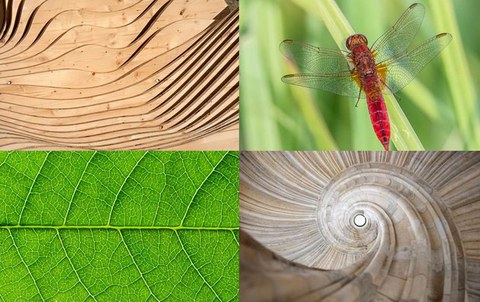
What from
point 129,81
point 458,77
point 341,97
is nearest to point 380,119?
point 341,97

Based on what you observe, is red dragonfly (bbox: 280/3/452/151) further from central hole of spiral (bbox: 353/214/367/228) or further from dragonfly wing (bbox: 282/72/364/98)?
central hole of spiral (bbox: 353/214/367/228)

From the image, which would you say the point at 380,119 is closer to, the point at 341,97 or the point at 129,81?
the point at 341,97

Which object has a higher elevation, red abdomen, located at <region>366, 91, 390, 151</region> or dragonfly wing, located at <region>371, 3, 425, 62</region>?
dragonfly wing, located at <region>371, 3, 425, 62</region>

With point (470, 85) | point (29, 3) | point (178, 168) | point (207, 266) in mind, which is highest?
point (470, 85)

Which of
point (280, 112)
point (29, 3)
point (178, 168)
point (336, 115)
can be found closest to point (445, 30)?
point (336, 115)

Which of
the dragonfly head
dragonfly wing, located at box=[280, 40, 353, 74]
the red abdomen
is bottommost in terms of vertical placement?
the red abdomen

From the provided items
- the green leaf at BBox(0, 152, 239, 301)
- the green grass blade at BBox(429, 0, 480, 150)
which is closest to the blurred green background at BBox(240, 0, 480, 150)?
the green grass blade at BBox(429, 0, 480, 150)

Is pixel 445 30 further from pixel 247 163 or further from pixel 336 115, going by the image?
pixel 247 163
